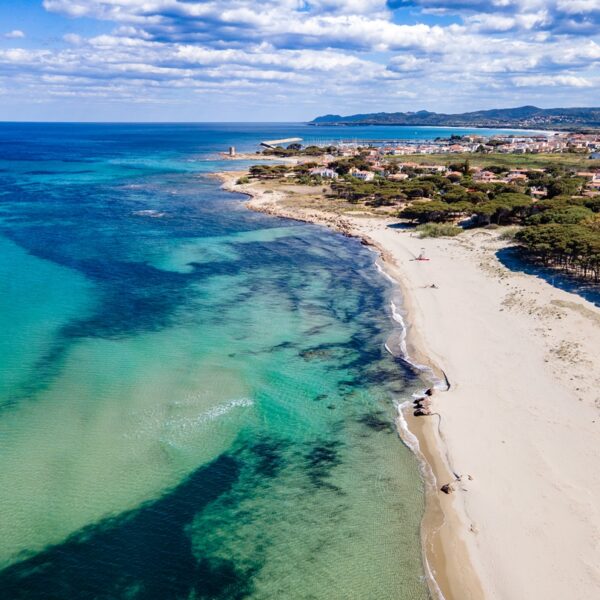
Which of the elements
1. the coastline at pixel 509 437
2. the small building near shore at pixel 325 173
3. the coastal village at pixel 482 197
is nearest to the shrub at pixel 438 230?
the coastal village at pixel 482 197

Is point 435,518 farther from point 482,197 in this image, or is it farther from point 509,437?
point 482,197

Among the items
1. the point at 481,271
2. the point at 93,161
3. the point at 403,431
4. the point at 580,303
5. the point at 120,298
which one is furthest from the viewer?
the point at 93,161

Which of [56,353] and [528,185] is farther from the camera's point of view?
[528,185]

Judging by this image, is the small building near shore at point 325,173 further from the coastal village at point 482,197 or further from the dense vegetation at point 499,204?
the dense vegetation at point 499,204

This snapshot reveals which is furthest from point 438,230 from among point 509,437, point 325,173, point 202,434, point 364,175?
point 325,173

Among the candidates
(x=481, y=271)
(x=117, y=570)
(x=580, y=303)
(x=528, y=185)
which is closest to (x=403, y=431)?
(x=117, y=570)

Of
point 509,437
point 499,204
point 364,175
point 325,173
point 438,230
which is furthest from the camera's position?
point 325,173

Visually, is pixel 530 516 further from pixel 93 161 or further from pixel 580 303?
pixel 93 161
